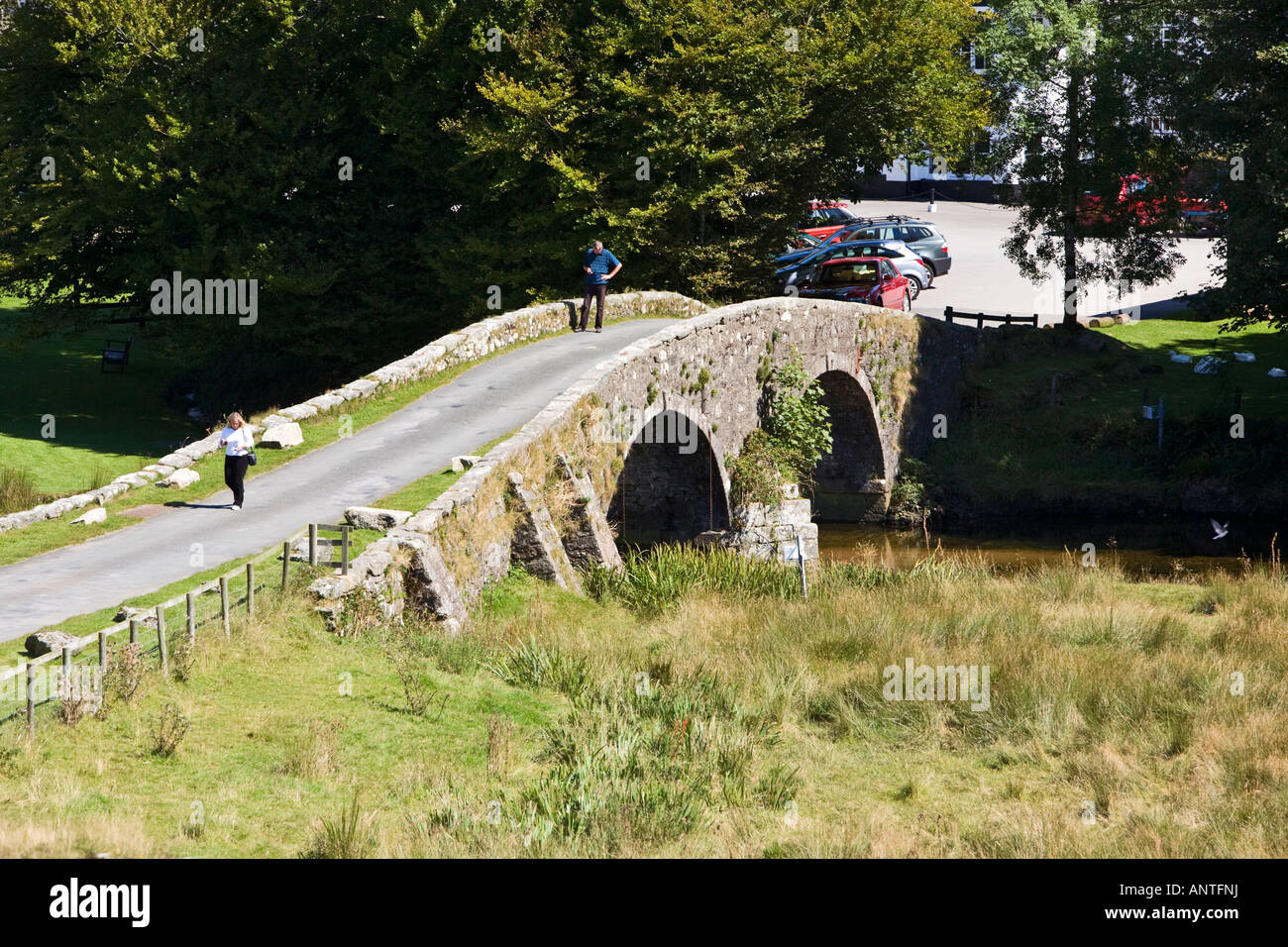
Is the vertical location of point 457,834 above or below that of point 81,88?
below

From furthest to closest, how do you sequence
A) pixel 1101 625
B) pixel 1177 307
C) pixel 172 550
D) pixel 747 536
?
pixel 1177 307 → pixel 747 536 → pixel 1101 625 → pixel 172 550

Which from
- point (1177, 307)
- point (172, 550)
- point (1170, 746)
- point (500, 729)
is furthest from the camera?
point (1177, 307)

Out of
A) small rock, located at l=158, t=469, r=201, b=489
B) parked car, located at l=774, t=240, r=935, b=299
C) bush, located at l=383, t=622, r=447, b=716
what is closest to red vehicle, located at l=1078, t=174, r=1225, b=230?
parked car, located at l=774, t=240, r=935, b=299

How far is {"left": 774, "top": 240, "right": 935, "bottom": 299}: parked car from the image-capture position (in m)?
42.9

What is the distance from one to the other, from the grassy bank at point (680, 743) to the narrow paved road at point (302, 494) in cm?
248

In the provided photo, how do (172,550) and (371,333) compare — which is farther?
(371,333)

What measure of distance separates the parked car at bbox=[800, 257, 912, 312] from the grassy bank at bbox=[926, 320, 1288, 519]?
12.3ft

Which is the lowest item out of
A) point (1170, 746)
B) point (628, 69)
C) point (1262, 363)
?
point (1170, 746)

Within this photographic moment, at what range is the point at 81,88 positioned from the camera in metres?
39.8

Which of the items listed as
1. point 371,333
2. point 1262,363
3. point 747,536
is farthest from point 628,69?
point 1262,363

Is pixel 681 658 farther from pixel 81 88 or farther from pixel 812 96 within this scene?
pixel 81 88

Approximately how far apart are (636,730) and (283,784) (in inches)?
159

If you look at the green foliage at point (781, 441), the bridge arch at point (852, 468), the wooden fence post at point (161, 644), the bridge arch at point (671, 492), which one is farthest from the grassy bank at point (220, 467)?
the bridge arch at point (852, 468)

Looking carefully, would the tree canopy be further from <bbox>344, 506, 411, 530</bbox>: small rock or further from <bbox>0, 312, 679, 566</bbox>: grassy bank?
<bbox>344, 506, 411, 530</bbox>: small rock
